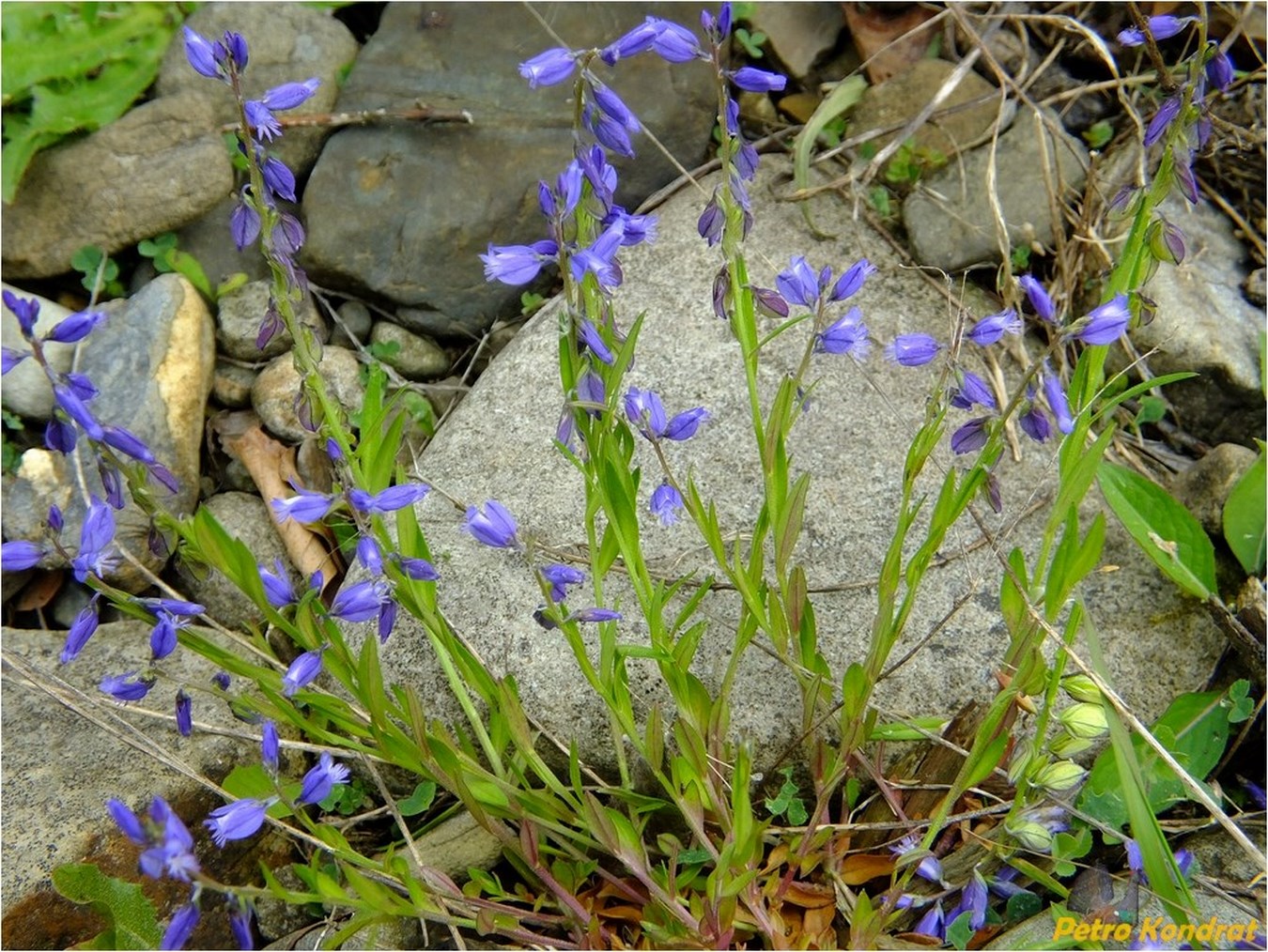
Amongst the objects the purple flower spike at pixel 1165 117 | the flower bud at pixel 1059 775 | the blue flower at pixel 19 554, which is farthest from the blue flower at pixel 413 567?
the purple flower spike at pixel 1165 117

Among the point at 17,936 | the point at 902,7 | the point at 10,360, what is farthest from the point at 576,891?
the point at 902,7

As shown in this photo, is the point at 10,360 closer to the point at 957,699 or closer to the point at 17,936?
the point at 17,936

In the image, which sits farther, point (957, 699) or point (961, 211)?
point (961, 211)

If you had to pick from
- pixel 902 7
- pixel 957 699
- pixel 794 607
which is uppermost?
pixel 902 7

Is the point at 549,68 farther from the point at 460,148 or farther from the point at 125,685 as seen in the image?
the point at 460,148

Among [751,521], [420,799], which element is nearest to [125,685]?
[420,799]

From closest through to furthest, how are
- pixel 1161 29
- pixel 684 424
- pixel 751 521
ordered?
pixel 1161 29 → pixel 684 424 → pixel 751 521

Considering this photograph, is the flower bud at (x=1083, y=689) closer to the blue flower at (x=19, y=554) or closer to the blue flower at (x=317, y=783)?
the blue flower at (x=317, y=783)

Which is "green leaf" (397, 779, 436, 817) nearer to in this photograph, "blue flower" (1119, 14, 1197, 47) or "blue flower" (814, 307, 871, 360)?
"blue flower" (814, 307, 871, 360)
